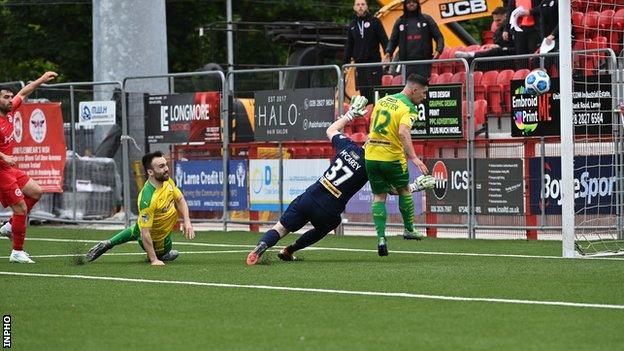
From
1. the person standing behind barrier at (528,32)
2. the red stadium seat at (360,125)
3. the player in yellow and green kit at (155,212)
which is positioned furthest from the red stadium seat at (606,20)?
the player in yellow and green kit at (155,212)

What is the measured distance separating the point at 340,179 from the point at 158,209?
1.98 metres

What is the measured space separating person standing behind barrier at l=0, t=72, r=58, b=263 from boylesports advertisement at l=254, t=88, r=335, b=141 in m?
6.33

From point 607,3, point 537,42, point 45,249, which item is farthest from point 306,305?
point 537,42

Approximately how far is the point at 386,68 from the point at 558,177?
4117mm

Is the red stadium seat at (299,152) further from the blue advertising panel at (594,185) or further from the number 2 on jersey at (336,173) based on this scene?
the number 2 on jersey at (336,173)

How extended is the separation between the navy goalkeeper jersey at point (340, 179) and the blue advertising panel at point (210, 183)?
7738 millimetres

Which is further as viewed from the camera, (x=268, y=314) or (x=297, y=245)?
(x=297, y=245)

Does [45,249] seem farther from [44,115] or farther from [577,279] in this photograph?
[577,279]

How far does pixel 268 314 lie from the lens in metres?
10.5

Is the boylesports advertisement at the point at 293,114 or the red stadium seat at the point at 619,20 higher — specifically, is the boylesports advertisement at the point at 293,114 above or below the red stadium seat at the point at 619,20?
below

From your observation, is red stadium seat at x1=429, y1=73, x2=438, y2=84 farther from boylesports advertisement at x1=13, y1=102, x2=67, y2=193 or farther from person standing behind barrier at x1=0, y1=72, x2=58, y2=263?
person standing behind barrier at x1=0, y1=72, x2=58, y2=263

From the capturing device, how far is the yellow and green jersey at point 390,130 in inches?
633

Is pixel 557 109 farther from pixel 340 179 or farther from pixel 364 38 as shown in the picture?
pixel 364 38

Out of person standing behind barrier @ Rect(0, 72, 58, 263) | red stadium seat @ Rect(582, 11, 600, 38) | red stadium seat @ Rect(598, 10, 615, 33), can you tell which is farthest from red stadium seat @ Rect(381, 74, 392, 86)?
person standing behind barrier @ Rect(0, 72, 58, 263)
